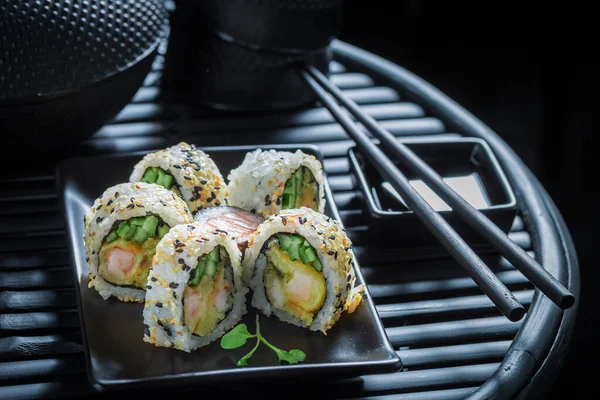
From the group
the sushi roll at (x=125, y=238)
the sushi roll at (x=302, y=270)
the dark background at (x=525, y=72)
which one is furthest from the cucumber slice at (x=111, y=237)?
the dark background at (x=525, y=72)

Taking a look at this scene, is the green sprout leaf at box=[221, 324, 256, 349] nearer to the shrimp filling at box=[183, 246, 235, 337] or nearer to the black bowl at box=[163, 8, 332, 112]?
the shrimp filling at box=[183, 246, 235, 337]

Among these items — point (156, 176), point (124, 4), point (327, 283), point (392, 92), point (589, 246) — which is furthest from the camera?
point (589, 246)

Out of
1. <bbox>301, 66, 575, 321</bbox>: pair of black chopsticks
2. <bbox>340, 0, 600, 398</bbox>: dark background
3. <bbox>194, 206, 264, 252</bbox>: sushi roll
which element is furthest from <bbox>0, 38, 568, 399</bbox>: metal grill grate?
<bbox>340, 0, 600, 398</bbox>: dark background

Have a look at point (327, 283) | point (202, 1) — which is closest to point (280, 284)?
point (327, 283)

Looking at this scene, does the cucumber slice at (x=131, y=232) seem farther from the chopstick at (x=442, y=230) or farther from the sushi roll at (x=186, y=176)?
the chopstick at (x=442, y=230)

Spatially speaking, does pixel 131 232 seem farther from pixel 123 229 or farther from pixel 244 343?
pixel 244 343

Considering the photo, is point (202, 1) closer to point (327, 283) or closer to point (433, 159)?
point (433, 159)
